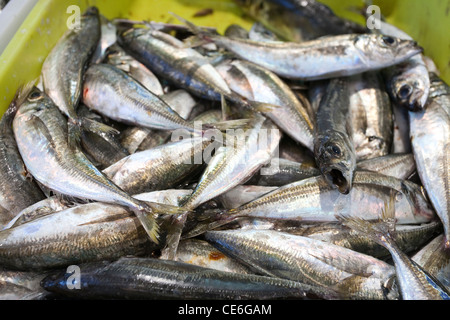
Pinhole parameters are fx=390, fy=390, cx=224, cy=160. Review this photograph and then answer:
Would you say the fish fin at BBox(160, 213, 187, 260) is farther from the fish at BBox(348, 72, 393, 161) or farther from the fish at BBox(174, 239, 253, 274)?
the fish at BBox(348, 72, 393, 161)

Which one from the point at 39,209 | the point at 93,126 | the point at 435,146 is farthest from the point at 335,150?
the point at 39,209

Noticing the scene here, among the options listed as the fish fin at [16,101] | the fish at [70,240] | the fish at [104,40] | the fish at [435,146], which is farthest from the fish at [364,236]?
the fish at [104,40]

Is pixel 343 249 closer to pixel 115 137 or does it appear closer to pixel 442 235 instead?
pixel 442 235

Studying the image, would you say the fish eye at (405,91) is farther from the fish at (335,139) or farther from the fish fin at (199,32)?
the fish fin at (199,32)

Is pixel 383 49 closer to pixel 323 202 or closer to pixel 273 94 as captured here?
pixel 273 94

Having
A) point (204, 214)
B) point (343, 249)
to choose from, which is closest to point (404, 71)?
point (343, 249)

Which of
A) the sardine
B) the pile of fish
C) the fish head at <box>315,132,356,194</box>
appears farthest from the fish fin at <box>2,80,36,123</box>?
the fish head at <box>315,132,356,194</box>
